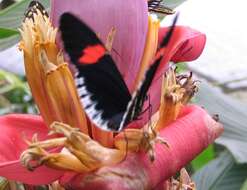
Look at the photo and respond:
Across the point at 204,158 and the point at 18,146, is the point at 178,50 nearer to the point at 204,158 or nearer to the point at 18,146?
the point at 18,146

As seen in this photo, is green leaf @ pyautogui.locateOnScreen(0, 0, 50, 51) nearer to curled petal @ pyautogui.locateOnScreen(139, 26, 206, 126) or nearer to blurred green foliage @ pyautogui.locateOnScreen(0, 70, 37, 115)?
curled petal @ pyautogui.locateOnScreen(139, 26, 206, 126)

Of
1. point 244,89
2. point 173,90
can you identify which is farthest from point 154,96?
point 244,89

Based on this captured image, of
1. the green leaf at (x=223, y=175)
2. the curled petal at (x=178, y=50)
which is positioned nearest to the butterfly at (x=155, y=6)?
the curled petal at (x=178, y=50)

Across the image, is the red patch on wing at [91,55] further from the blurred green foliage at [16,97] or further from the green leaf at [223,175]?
the blurred green foliage at [16,97]

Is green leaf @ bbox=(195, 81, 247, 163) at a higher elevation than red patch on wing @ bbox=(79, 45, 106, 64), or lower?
lower

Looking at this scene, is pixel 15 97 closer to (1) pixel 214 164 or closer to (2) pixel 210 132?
(1) pixel 214 164

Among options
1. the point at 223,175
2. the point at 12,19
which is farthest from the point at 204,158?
the point at 12,19

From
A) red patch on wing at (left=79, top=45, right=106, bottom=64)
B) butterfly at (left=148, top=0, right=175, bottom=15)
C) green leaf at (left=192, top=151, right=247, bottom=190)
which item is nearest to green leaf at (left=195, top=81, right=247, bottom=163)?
green leaf at (left=192, top=151, right=247, bottom=190)
